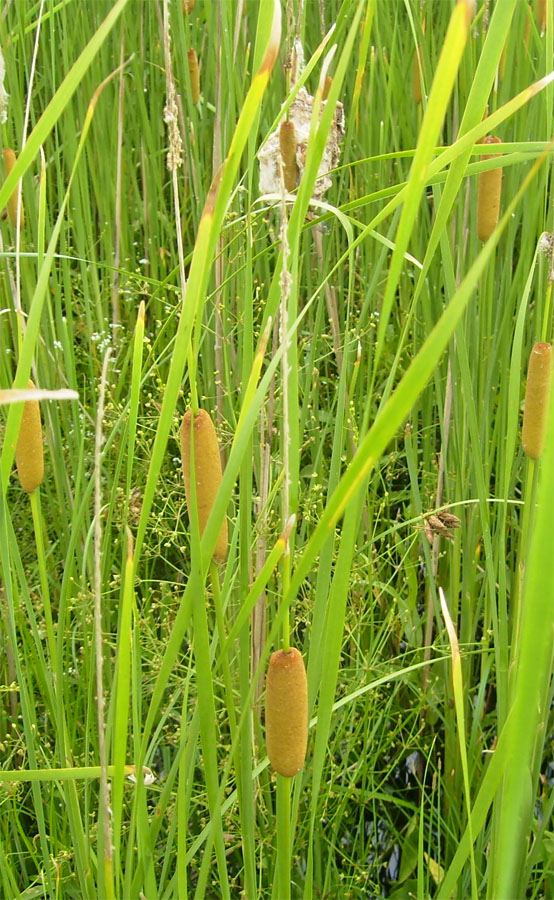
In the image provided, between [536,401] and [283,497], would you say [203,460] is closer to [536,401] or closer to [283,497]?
[283,497]

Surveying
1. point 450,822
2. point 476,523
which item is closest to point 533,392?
point 476,523

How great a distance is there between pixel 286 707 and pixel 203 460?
0.17m

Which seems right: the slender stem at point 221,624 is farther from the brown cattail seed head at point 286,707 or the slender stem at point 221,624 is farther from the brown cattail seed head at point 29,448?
the brown cattail seed head at point 29,448

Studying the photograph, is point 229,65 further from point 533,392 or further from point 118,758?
point 118,758

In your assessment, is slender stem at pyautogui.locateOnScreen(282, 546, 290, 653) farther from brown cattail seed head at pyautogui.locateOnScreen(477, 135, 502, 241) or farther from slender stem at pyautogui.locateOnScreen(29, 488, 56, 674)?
brown cattail seed head at pyautogui.locateOnScreen(477, 135, 502, 241)

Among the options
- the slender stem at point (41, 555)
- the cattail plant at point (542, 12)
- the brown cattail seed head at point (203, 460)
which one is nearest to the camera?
the brown cattail seed head at point (203, 460)

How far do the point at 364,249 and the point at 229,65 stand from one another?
27.5 inches

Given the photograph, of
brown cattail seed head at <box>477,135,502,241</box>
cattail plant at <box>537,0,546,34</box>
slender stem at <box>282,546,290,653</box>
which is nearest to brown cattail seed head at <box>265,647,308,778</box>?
slender stem at <box>282,546,290,653</box>

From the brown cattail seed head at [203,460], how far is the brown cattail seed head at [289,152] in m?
0.28

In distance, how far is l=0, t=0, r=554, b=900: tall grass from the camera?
0.58m

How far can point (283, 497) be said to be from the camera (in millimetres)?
572

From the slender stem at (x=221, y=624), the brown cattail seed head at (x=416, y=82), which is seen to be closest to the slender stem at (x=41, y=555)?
the slender stem at (x=221, y=624)

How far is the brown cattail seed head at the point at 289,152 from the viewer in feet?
2.55

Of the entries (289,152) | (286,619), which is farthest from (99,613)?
(289,152)
